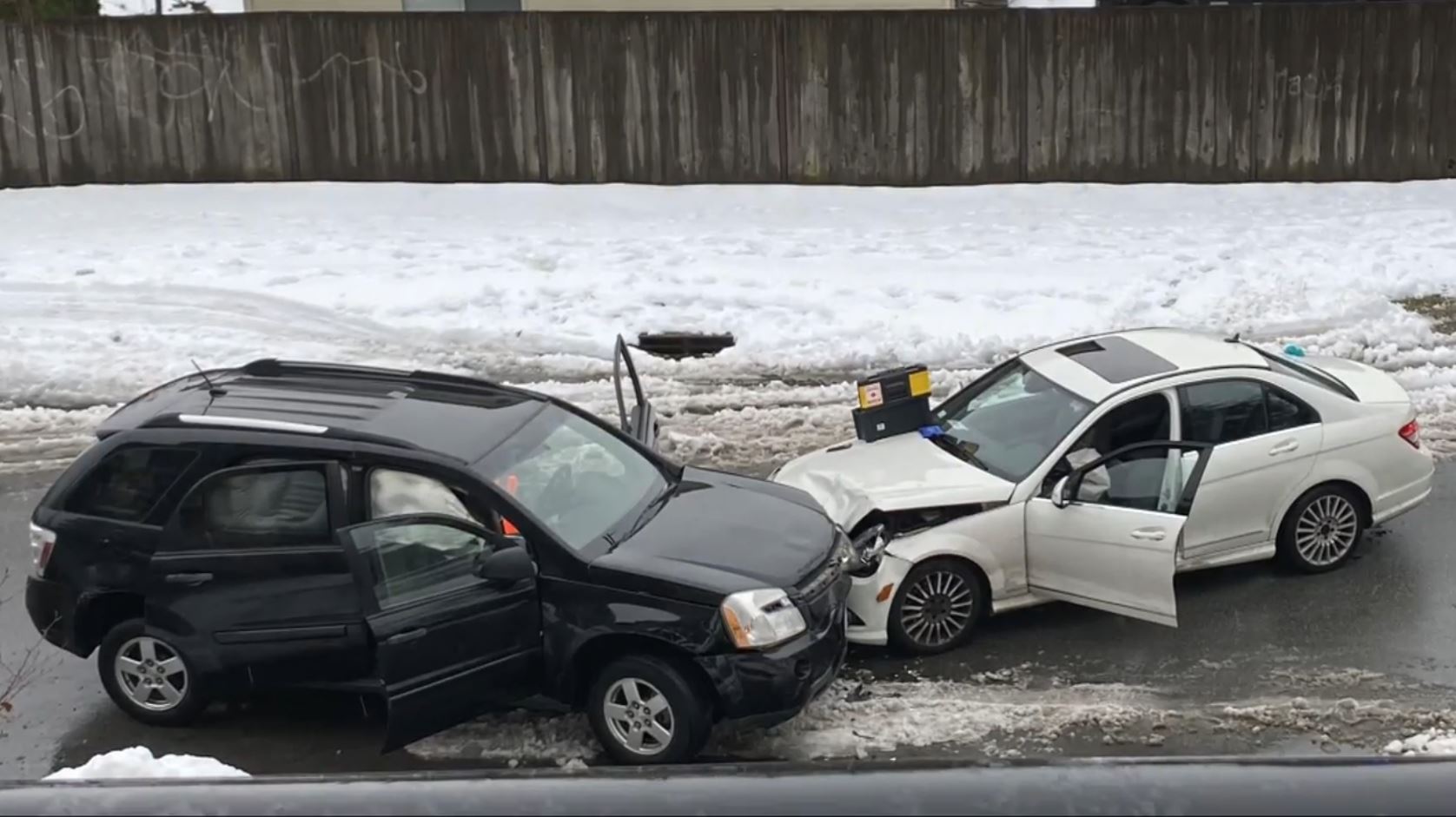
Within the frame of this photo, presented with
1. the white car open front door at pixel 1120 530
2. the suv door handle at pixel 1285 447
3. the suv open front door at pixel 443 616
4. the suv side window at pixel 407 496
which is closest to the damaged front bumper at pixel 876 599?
the white car open front door at pixel 1120 530

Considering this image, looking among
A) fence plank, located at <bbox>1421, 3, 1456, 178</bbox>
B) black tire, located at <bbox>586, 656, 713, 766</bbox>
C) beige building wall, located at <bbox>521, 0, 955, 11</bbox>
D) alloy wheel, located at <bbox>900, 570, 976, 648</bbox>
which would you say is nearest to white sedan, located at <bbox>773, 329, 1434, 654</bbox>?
alloy wheel, located at <bbox>900, 570, 976, 648</bbox>

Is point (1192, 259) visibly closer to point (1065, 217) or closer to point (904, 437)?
point (1065, 217)

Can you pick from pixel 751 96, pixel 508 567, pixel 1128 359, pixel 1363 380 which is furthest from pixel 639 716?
pixel 751 96

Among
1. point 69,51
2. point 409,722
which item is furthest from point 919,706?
point 69,51

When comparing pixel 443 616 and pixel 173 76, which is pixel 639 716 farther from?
pixel 173 76

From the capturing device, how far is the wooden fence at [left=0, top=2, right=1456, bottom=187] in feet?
60.0

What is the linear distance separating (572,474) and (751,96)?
11.7 m

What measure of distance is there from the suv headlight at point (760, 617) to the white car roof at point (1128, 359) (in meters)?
2.83

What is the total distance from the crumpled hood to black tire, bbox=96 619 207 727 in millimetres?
3614

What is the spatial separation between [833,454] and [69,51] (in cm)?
1388

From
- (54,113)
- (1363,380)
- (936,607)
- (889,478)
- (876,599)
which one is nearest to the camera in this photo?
(876,599)

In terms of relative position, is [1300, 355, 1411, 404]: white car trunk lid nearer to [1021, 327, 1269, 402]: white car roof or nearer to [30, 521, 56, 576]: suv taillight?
[1021, 327, 1269, 402]: white car roof

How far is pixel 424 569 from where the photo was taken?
22.9 feet

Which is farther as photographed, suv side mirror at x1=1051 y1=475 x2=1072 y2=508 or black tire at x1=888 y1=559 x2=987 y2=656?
suv side mirror at x1=1051 y1=475 x2=1072 y2=508
